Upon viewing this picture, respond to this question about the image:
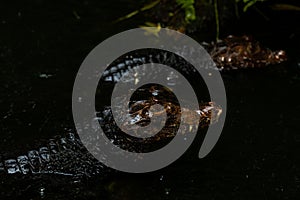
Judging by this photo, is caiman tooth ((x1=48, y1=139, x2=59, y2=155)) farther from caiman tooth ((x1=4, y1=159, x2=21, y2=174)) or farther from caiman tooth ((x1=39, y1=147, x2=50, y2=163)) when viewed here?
caiman tooth ((x1=4, y1=159, x2=21, y2=174))

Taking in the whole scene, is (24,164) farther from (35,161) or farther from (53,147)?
(53,147)

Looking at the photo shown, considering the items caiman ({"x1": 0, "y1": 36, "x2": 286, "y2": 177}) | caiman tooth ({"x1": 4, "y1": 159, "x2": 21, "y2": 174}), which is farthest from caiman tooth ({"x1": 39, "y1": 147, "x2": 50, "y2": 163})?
caiman tooth ({"x1": 4, "y1": 159, "x2": 21, "y2": 174})

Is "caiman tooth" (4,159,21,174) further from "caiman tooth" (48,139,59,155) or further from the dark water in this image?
"caiman tooth" (48,139,59,155)

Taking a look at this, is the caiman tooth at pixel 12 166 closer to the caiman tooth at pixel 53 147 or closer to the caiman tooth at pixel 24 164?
the caiman tooth at pixel 24 164

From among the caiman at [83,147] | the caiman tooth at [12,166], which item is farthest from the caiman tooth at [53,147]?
the caiman tooth at [12,166]

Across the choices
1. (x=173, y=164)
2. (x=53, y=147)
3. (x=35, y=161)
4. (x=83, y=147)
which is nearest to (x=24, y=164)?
(x=35, y=161)

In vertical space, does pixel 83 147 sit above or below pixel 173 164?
above

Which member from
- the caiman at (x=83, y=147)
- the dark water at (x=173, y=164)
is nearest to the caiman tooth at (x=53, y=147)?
the caiman at (x=83, y=147)

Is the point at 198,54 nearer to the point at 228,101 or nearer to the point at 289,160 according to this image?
the point at 228,101
